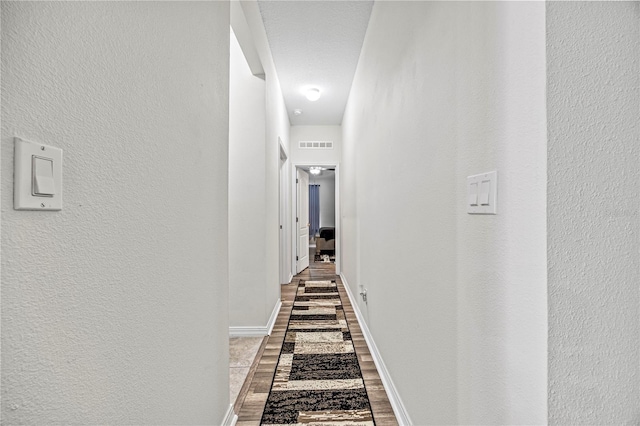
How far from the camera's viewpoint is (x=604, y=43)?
27.4 inches

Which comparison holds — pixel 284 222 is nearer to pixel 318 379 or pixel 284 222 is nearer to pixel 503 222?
pixel 318 379

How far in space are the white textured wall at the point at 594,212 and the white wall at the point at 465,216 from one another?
30 mm

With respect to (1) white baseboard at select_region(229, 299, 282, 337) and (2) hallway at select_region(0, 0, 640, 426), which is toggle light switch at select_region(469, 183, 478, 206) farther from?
(1) white baseboard at select_region(229, 299, 282, 337)

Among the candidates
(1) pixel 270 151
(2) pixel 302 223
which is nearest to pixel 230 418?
(1) pixel 270 151

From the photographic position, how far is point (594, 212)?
70 cm

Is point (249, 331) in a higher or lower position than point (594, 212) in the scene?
lower

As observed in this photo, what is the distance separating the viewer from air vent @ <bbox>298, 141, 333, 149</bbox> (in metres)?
5.84

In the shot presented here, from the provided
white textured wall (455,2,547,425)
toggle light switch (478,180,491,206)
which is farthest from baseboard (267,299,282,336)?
toggle light switch (478,180,491,206)

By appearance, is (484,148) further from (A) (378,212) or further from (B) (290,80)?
(B) (290,80)

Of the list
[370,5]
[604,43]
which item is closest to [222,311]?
[604,43]

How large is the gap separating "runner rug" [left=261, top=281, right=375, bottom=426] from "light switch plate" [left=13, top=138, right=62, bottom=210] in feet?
5.36

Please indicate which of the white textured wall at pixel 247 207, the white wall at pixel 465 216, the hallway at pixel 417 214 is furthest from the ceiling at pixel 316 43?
the hallway at pixel 417 214

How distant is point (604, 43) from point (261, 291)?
112 inches

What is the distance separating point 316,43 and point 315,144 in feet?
8.93
